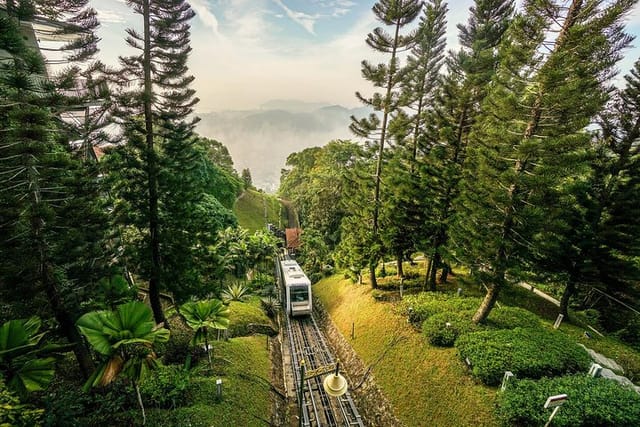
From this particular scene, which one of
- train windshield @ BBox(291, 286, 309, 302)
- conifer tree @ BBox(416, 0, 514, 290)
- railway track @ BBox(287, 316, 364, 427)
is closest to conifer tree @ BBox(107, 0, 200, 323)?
railway track @ BBox(287, 316, 364, 427)

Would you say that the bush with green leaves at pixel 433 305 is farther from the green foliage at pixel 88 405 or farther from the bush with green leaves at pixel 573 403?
the green foliage at pixel 88 405

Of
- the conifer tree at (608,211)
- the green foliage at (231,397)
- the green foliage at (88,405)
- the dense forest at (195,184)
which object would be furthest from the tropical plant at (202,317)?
the conifer tree at (608,211)

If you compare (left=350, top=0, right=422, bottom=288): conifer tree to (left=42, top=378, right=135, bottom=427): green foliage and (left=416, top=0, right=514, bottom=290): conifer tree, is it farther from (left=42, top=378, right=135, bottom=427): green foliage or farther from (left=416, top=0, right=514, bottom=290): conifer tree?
(left=42, top=378, right=135, bottom=427): green foliage

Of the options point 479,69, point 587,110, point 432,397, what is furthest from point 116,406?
point 479,69

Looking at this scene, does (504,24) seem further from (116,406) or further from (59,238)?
(116,406)

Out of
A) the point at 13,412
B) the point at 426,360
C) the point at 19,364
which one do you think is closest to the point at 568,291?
the point at 426,360

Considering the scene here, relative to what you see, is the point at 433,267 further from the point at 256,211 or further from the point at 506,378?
the point at 256,211
